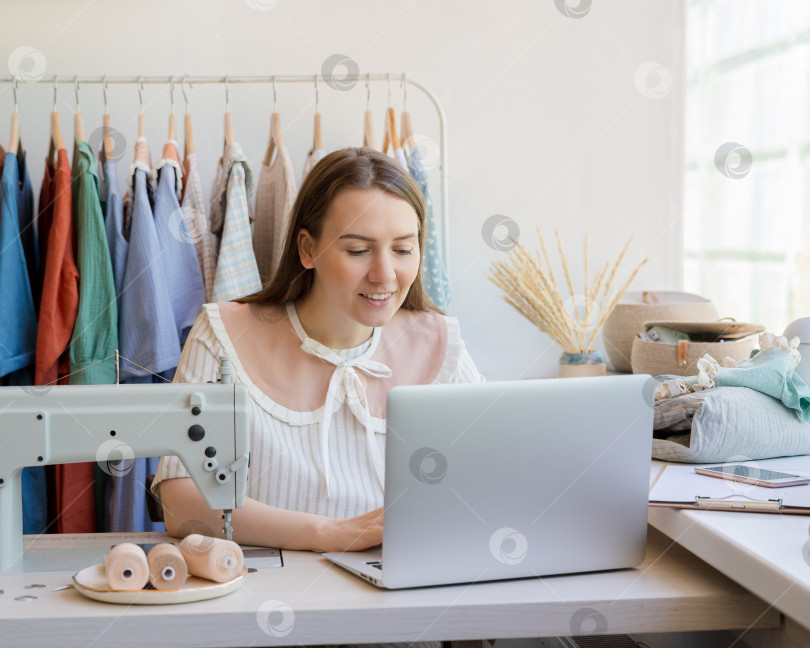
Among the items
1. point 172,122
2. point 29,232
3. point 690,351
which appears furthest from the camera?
point 172,122

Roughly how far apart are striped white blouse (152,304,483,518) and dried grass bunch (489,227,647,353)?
3.70 feet

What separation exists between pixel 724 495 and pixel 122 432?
84cm

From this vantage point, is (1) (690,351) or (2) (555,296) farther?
(2) (555,296)

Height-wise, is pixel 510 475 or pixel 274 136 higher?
pixel 274 136

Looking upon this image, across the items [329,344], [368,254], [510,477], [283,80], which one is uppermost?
[283,80]

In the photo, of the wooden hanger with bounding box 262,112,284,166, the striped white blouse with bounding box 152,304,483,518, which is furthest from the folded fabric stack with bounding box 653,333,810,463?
the wooden hanger with bounding box 262,112,284,166

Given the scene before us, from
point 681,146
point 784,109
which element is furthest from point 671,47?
point 784,109

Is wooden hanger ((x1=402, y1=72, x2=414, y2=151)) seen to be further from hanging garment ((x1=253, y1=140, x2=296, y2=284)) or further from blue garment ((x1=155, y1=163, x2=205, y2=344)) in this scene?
blue garment ((x1=155, y1=163, x2=205, y2=344))

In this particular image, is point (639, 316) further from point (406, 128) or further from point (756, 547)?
point (756, 547)

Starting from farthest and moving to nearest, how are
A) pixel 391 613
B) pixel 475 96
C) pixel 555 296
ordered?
pixel 475 96
pixel 555 296
pixel 391 613

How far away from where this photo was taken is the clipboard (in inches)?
47.2

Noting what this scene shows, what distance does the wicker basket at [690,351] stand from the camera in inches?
77.0

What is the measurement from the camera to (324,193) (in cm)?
165

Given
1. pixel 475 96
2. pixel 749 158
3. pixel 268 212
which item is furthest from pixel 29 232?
pixel 749 158
